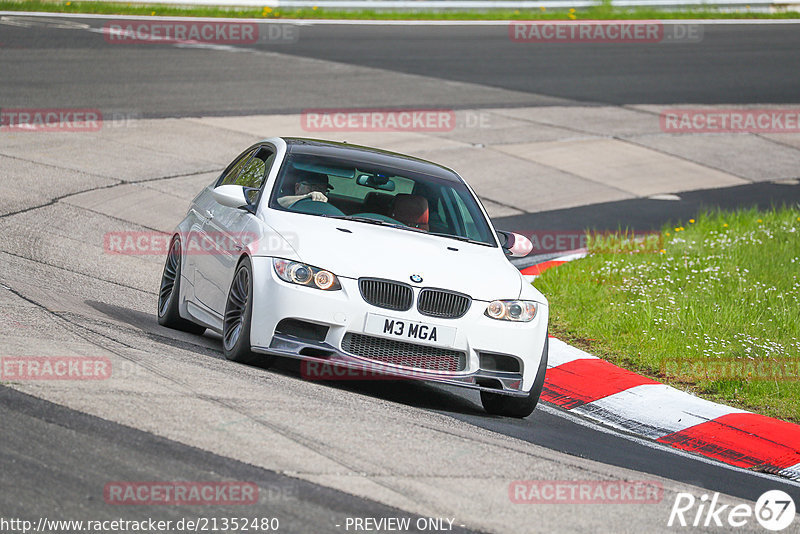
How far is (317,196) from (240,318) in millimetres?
1211

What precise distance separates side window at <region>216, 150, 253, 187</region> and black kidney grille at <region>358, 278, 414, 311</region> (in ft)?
8.23

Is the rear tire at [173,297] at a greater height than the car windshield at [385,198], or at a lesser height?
lesser

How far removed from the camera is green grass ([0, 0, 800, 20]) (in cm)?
2906

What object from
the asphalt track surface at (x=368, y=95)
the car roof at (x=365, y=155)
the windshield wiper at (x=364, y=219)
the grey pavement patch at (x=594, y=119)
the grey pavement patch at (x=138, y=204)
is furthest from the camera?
the grey pavement patch at (x=594, y=119)

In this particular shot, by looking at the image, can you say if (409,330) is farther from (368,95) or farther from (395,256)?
(368,95)

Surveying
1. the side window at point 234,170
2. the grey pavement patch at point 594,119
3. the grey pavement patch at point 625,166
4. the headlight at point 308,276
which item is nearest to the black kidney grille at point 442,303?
the headlight at point 308,276

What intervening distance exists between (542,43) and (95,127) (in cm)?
1513

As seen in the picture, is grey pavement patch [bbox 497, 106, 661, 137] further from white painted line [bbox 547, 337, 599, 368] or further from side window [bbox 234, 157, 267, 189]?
side window [bbox 234, 157, 267, 189]

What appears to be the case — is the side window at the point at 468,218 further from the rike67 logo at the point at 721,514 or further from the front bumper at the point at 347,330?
the rike67 logo at the point at 721,514

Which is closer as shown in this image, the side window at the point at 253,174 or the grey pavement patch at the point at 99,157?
the side window at the point at 253,174

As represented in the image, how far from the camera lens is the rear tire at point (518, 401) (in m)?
7.75

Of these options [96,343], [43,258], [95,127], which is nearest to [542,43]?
[95,127]

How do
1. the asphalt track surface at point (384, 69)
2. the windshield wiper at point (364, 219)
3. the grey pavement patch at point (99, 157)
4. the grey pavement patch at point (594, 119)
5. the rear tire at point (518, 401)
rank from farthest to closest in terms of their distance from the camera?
1. the grey pavement patch at point (594, 119)
2. the asphalt track surface at point (384, 69)
3. the grey pavement patch at point (99, 157)
4. the windshield wiper at point (364, 219)
5. the rear tire at point (518, 401)

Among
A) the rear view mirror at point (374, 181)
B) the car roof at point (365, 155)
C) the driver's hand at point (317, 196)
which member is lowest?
the driver's hand at point (317, 196)
